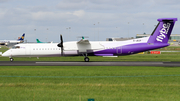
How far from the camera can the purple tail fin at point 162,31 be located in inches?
1441

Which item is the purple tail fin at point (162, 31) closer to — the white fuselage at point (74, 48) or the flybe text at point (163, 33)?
the flybe text at point (163, 33)

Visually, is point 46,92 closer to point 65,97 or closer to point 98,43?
point 65,97

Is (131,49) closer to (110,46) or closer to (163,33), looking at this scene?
(110,46)

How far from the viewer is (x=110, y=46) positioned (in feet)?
123

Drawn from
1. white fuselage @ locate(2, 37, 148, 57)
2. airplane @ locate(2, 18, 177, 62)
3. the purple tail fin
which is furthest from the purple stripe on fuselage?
the purple tail fin

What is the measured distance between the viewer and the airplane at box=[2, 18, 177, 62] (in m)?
36.9

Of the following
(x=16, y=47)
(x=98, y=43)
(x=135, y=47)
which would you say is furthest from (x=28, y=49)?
(x=135, y=47)

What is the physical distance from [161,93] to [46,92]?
261 inches

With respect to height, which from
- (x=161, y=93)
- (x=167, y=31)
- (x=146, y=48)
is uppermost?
(x=167, y=31)

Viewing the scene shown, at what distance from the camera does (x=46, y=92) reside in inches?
546

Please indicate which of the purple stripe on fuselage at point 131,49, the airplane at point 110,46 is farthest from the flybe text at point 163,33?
the purple stripe on fuselage at point 131,49

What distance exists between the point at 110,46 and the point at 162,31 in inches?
328

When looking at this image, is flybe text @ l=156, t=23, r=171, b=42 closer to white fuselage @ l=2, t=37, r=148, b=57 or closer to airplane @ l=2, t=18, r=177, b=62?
airplane @ l=2, t=18, r=177, b=62

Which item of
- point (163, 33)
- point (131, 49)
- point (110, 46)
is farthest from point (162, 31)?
point (110, 46)
